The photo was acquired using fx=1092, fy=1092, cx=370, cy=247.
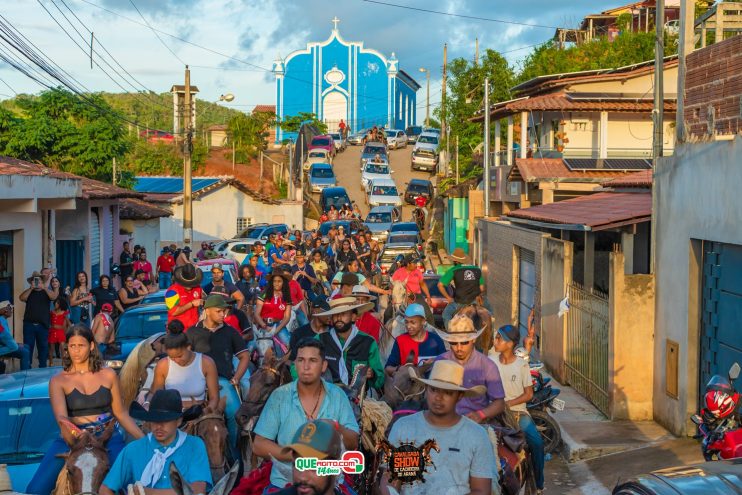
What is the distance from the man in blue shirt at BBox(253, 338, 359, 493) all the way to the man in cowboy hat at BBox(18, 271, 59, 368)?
11811 millimetres

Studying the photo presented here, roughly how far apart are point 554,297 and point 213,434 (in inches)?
432

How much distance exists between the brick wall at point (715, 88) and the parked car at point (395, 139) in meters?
67.2

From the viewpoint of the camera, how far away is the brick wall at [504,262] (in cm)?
2142

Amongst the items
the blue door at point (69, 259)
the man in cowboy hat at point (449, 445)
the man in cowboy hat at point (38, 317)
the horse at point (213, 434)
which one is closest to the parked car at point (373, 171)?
the blue door at point (69, 259)

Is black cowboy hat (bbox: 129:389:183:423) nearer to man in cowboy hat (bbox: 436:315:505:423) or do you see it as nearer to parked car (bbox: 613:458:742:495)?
man in cowboy hat (bbox: 436:315:505:423)

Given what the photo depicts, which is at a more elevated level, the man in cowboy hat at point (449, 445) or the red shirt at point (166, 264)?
the man in cowboy hat at point (449, 445)

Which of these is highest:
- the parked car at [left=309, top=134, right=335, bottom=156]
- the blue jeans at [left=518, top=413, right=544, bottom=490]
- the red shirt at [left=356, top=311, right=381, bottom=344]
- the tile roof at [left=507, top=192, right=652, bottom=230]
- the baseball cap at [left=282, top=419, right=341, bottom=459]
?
the parked car at [left=309, top=134, right=335, bottom=156]

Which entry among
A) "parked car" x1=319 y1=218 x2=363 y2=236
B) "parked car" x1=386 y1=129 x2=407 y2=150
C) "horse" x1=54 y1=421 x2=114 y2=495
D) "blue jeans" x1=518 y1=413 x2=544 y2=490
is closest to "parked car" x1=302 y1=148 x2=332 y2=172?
"parked car" x1=386 y1=129 x2=407 y2=150

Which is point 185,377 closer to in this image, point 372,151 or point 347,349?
point 347,349

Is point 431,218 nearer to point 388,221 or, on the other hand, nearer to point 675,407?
point 388,221

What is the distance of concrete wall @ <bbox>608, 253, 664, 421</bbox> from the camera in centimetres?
1450

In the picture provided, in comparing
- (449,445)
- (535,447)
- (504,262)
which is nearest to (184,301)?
(535,447)

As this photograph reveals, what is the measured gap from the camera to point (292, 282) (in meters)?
15.5

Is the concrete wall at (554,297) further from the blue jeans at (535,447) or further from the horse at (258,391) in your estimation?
the horse at (258,391)
